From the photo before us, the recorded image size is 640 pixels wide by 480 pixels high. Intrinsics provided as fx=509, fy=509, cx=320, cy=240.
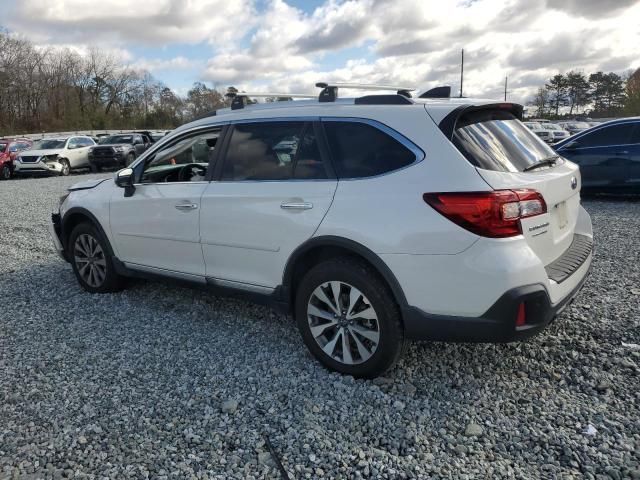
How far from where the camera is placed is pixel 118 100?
63.5m

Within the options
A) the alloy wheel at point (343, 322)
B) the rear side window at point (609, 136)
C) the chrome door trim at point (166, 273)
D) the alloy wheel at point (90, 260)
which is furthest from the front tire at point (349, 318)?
the rear side window at point (609, 136)

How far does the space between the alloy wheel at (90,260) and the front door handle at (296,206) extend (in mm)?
2476

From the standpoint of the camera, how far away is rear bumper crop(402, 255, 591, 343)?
2711mm

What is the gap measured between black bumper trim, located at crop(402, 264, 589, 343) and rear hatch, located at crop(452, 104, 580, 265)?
0.89 feet

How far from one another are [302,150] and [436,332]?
1.48 m

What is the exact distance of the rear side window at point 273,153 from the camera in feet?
11.2

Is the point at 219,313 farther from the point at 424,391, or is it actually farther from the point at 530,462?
the point at 530,462

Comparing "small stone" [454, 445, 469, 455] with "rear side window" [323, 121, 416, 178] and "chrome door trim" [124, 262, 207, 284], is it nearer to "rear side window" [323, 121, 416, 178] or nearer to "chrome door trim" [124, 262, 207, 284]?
"rear side window" [323, 121, 416, 178]

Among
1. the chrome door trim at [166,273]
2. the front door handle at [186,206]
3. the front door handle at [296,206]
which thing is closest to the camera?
the front door handle at [296,206]

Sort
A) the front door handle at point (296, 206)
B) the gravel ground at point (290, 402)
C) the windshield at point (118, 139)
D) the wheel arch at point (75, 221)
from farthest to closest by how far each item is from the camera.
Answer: the windshield at point (118, 139)
the wheel arch at point (75, 221)
the front door handle at point (296, 206)
the gravel ground at point (290, 402)

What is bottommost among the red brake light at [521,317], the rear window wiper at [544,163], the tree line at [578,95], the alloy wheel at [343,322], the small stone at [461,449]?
the small stone at [461,449]

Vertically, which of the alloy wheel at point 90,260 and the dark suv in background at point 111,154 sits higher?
the dark suv in background at point 111,154

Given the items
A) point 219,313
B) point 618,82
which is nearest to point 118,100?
point 618,82

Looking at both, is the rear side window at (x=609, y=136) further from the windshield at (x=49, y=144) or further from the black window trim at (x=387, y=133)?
the windshield at (x=49, y=144)
